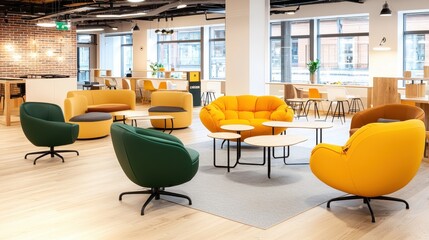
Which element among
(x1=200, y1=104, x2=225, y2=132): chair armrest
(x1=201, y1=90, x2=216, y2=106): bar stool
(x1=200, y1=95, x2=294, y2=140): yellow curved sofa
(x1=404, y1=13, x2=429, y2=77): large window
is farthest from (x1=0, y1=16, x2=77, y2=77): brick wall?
(x1=404, y1=13, x2=429, y2=77): large window

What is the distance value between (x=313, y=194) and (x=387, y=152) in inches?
46.3

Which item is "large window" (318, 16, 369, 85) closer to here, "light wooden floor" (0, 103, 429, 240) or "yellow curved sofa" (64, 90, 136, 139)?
"yellow curved sofa" (64, 90, 136, 139)

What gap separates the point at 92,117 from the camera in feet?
29.6

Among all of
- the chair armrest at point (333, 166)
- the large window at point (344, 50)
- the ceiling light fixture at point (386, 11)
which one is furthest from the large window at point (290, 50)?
the chair armrest at point (333, 166)

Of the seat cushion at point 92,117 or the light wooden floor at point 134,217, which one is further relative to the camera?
the seat cushion at point 92,117

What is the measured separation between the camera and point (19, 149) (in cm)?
809

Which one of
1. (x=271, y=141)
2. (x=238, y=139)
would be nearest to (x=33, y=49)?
(x=238, y=139)

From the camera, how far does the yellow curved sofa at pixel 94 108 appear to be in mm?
8938

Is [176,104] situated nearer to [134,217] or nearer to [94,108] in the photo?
[94,108]

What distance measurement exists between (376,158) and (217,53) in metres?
15.2

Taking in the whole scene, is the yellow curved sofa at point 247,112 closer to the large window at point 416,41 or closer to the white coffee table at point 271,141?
the white coffee table at point 271,141

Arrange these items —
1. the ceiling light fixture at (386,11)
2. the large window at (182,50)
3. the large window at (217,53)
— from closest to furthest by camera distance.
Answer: the ceiling light fixture at (386,11) → the large window at (217,53) → the large window at (182,50)

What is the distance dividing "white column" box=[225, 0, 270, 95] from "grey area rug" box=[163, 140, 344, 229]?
310 centimetres

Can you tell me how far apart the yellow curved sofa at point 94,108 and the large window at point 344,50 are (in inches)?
283
